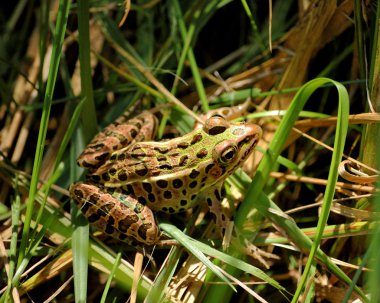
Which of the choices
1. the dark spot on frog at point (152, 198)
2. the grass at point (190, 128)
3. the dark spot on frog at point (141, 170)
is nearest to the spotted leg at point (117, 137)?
the grass at point (190, 128)

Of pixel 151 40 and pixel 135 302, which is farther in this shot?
pixel 151 40


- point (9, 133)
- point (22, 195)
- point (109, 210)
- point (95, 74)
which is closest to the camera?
point (109, 210)

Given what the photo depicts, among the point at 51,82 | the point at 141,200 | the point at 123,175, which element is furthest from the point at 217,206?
the point at 51,82

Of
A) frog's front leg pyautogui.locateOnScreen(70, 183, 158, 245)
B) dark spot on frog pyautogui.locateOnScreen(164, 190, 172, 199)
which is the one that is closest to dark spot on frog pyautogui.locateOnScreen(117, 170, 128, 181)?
frog's front leg pyautogui.locateOnScreen(70, 183, 158, 245)

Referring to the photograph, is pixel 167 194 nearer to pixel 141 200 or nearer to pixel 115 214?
pixel 141 200

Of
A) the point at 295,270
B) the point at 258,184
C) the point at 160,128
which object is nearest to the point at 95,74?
the point at 160,128

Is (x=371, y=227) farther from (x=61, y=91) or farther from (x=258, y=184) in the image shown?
(x=61, y=91)

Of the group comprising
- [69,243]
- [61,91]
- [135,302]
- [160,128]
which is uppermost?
[61,91]

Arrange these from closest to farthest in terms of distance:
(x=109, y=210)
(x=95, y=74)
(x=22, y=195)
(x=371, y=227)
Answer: (x=371, y=227)
(x=109, y=210)
(x=22, y=195)
(x=95, y=74)
